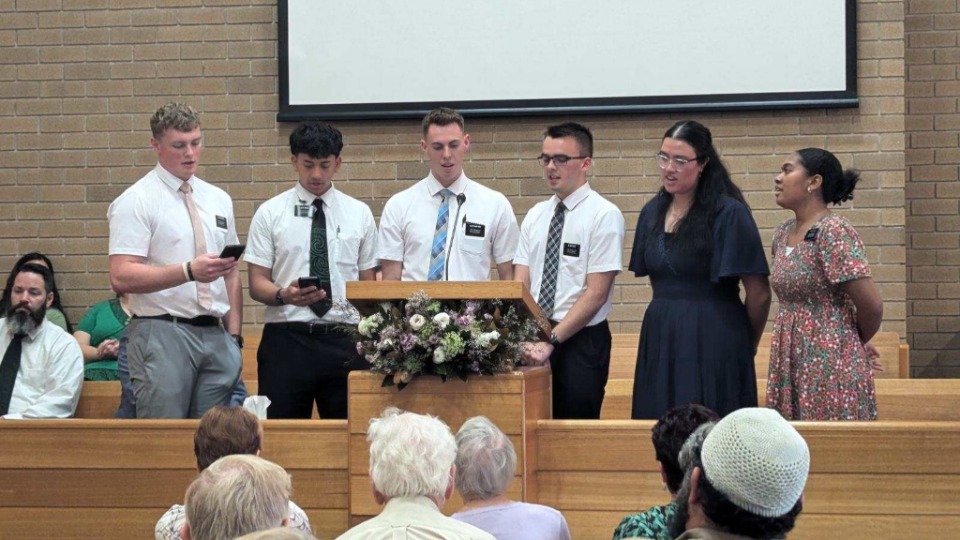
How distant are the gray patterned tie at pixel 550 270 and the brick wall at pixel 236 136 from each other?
7.03 feet

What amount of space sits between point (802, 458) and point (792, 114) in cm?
535

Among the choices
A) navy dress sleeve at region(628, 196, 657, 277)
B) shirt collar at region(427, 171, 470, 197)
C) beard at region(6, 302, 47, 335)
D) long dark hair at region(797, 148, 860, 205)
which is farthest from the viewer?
beard at region(6, 302, 47, 335)

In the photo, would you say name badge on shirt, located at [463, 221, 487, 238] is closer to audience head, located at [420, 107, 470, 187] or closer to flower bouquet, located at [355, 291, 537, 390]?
audience head, located at [420, 107, 470, 187]

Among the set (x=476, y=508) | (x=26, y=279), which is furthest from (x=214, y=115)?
(x=476, y=508)

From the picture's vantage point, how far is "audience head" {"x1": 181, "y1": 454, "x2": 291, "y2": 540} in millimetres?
2484

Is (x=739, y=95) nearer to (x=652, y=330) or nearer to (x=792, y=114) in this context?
(x=792, y=114)

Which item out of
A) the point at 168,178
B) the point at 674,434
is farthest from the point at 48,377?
the point at 674,434

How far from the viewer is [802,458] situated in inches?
84.0

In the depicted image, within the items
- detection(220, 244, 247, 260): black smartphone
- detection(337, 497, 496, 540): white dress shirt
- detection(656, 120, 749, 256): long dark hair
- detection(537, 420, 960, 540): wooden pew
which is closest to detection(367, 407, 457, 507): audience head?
detection(337, 497, 496, 540): white dress shirt

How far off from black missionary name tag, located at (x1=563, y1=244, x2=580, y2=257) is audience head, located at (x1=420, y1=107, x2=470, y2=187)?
59 cm

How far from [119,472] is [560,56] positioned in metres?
3.79

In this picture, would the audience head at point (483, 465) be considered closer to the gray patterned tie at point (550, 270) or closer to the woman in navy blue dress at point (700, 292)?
the woman in navy blue dress at point (700, 292)

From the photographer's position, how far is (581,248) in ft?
17.1

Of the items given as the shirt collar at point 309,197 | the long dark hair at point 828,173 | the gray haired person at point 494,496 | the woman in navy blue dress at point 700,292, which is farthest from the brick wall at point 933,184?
the gray haired person at point 494,496
